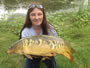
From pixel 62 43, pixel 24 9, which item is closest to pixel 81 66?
pixel 62 43

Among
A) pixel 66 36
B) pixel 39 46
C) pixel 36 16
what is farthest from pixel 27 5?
pixel 39 46

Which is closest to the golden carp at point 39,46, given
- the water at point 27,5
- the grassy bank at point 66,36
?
the grassy bank at point 66,36

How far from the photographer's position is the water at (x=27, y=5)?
6.32 metres

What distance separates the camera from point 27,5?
693 cm

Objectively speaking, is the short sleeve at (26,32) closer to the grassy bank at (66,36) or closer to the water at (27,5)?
the grassy bank at (66,36)

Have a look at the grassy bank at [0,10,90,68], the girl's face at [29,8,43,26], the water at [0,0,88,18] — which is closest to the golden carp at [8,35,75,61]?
the girl's face at [29,8,43,26]

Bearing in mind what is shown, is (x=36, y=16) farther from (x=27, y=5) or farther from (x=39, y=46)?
(x=27, y=5)

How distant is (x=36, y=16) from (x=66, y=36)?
1773mm

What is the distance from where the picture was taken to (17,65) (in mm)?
3094

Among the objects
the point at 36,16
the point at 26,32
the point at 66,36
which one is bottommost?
the point at 66,36

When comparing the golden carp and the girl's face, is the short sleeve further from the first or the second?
the golden carp

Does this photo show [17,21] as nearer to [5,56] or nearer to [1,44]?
[1,44]

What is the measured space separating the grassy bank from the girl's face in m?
0.97

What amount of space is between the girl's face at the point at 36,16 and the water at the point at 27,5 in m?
3.75
